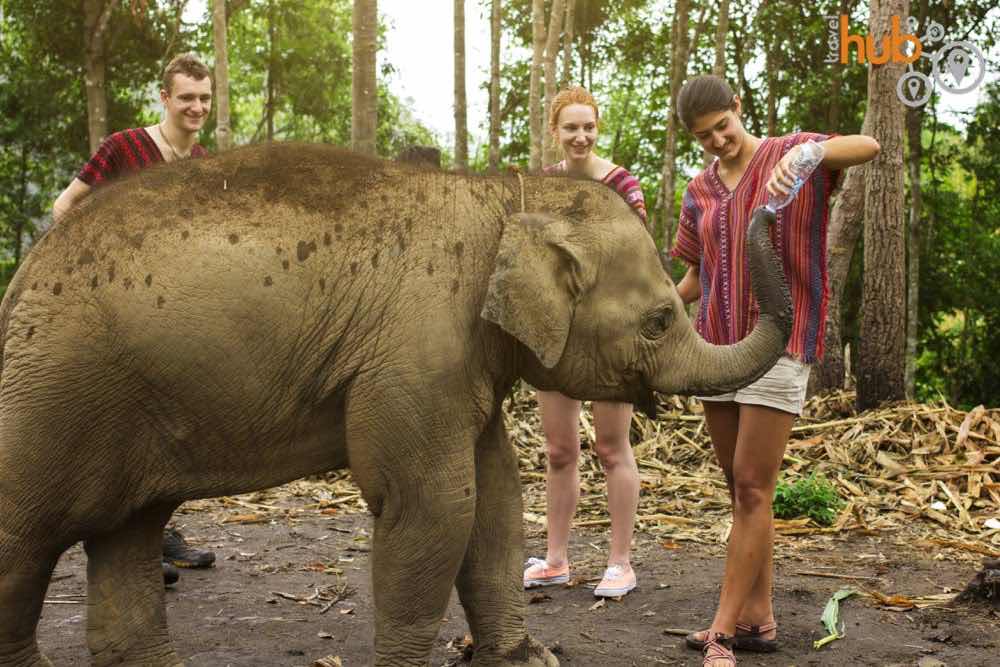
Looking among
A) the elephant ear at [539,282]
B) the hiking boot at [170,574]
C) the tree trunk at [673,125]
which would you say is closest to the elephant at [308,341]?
the elephant ear at [539,282]

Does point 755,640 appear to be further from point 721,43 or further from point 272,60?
point 272,60

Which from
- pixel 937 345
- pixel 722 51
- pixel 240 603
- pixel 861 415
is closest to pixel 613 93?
pixel 937 345

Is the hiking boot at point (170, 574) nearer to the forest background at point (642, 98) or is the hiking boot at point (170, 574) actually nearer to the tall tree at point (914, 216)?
the forest background at point (642, 98)

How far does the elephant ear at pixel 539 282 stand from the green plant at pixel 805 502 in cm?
406

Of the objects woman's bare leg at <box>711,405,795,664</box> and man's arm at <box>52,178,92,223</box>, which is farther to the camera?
man's arm at <box>52,178,92,223</box>

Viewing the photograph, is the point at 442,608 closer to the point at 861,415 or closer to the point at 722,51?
the point at 861,415

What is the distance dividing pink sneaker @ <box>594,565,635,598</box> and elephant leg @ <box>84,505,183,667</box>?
2222mm

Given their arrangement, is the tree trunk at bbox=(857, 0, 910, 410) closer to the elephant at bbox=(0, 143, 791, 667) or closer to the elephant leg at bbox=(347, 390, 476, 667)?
the elephant at bbox=(0, 143, 791, 667)

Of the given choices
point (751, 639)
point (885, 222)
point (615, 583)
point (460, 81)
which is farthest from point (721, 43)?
point (751, 639)

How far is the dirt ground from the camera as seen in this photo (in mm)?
4602

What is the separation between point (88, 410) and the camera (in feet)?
11.1

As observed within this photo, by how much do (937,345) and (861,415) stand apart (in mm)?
12317

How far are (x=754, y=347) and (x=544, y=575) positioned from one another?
2309 millimetres

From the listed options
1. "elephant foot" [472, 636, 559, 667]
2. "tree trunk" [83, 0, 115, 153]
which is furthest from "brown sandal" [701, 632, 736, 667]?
"tree trunk" [83, 0, 115, 153]
